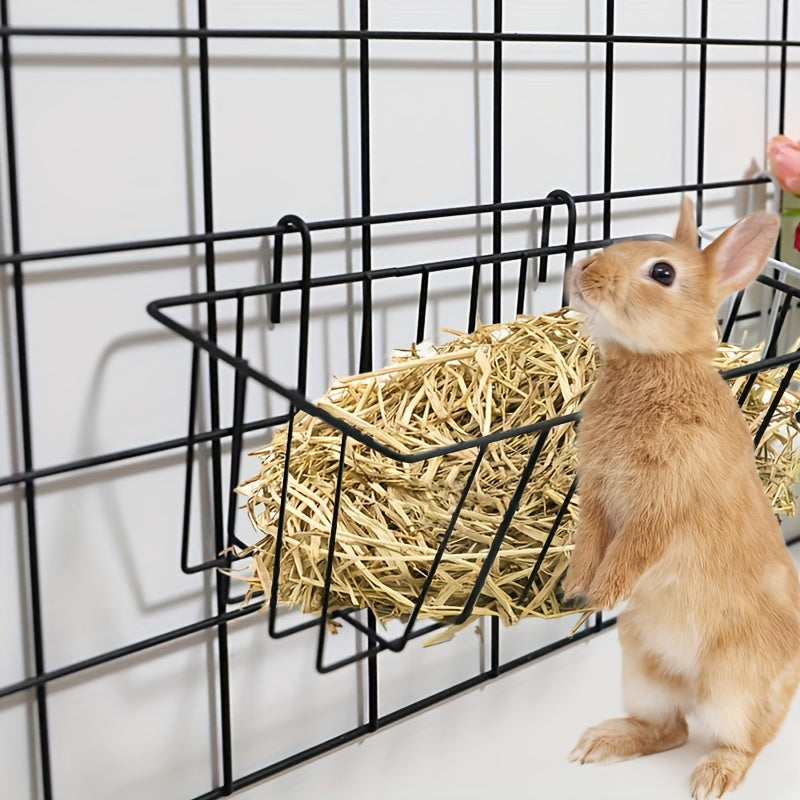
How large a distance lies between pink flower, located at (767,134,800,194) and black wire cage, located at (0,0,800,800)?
0.40 ft

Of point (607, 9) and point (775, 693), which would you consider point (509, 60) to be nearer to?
point (607, 9)

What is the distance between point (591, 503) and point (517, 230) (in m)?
0.30

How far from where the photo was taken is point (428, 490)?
19.3 inches

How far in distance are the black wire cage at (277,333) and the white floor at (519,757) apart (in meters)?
0.02

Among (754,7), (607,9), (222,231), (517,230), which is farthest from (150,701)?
(754,7)

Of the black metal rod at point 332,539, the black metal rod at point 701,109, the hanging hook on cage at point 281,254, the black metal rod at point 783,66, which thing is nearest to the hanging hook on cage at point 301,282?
the hanging hook on cage at point 281,254

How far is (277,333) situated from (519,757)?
27 cm

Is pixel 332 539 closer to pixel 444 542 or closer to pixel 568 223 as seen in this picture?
pixel 444 542

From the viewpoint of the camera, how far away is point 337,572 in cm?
49

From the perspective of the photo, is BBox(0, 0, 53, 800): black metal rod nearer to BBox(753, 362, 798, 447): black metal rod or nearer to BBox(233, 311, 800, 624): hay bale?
BBox(233, 311, 800, 624): hay bale

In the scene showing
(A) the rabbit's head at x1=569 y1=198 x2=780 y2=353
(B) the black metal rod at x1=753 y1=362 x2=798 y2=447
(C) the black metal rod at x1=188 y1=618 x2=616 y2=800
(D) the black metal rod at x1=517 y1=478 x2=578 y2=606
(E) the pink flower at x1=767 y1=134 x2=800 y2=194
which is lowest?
(C) the black metal rod at x1=188 y1=618 x2=616 y2=800

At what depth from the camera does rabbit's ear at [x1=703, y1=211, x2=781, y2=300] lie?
0.45m

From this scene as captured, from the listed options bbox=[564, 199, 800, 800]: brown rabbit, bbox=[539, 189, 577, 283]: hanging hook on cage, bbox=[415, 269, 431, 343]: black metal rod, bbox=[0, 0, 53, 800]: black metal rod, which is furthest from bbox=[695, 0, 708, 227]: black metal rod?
bbox=[0, 0, 53, 800]: black metal rod

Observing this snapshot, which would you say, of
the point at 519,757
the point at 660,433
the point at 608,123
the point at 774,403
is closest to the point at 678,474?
the point at 660,433
